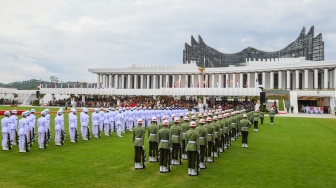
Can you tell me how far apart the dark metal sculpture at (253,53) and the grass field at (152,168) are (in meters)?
86.4

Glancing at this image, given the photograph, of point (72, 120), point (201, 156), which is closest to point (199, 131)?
point (201, 156)

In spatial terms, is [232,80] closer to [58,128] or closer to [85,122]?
[85,122]

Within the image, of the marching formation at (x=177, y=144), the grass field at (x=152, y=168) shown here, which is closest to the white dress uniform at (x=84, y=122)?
the grass field at (x=152, y=168)

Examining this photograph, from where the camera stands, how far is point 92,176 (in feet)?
38.7

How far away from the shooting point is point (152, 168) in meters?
13.4

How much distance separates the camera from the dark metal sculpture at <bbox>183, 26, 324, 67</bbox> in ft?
319

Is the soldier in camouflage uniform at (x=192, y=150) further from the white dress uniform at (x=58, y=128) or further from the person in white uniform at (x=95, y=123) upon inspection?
the person in white uniform at (x=95, y=123)

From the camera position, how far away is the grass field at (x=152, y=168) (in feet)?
36.4

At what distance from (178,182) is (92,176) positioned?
3.11 m

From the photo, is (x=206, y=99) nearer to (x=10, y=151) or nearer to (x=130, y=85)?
(x=130, y=85)

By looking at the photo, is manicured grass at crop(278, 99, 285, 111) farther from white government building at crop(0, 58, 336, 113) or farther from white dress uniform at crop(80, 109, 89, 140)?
white dress uniform at crop(80, 109, 89, 140)

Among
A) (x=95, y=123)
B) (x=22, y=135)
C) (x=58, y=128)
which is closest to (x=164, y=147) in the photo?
(x=22, y=135)

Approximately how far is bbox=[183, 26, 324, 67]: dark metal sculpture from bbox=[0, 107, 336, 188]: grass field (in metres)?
86.4

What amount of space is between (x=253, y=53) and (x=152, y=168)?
342 ft
